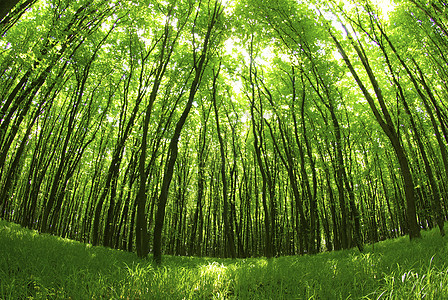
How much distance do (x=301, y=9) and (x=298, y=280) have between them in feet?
25.0

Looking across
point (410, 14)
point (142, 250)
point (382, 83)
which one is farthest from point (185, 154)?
point (410, 14)

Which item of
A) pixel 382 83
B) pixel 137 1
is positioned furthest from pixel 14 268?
pixel 382 83

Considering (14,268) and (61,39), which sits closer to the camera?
(14,268)

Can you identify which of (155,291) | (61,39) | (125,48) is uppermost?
(125,48)

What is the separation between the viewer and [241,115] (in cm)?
1421

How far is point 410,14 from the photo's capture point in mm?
6871

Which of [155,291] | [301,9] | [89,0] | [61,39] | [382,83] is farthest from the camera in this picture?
[382,83]

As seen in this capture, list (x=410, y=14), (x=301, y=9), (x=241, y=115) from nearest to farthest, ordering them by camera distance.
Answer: (x=410, y=14) < (x=301, y=9) < (x=241, y=115)

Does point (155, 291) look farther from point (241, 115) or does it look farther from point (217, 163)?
point (217, 163)

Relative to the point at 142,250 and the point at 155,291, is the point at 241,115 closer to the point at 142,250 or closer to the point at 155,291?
the point at 142,250

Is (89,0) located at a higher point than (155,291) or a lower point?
higher

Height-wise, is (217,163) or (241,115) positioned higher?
(241,115)

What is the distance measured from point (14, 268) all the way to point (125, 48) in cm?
809

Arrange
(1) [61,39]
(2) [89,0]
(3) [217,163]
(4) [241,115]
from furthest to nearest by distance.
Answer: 1. (3) [217,163]
2. (4) [241,115]
3. (2) [89,0]
4. (1) [61,39]
